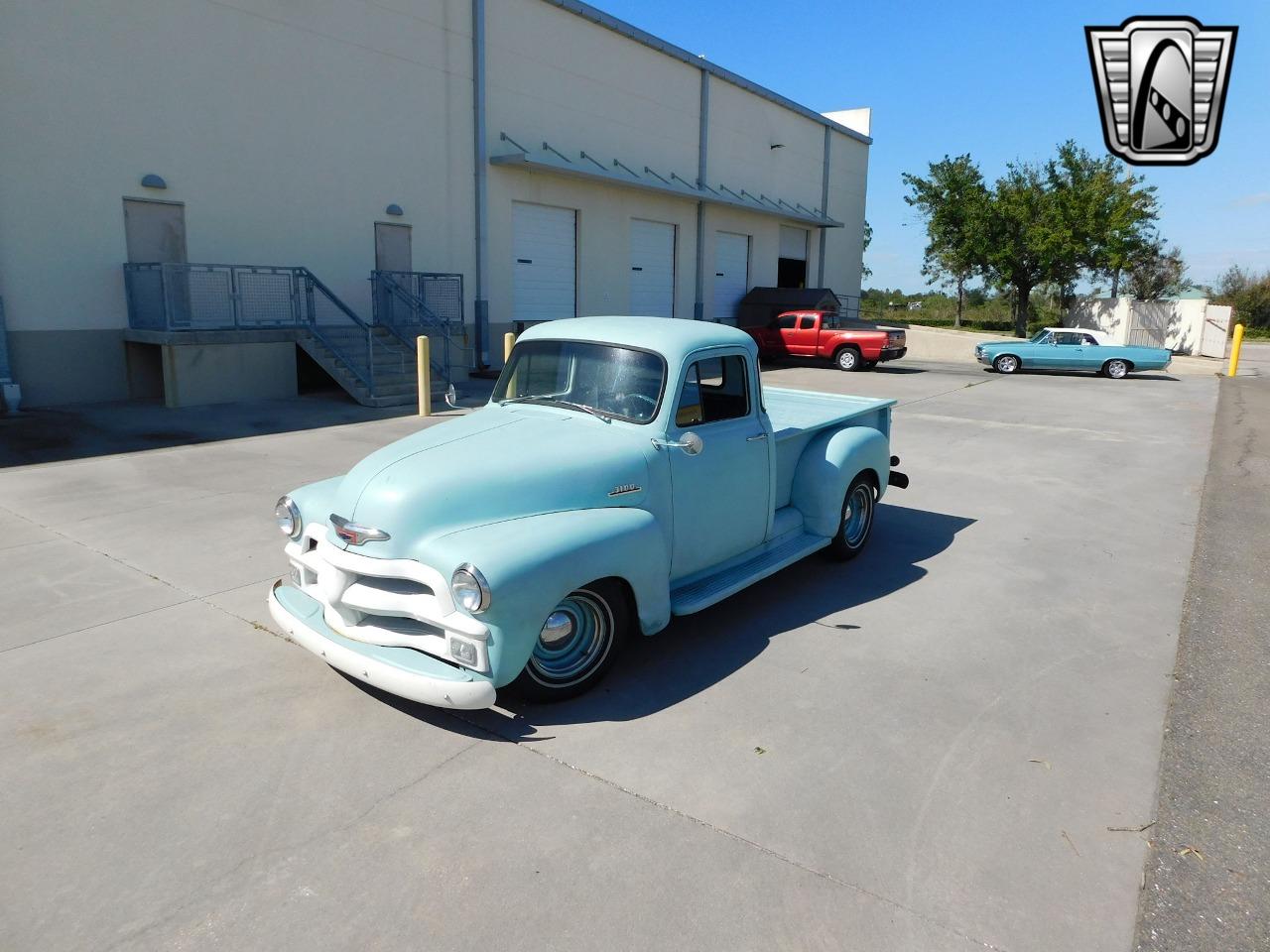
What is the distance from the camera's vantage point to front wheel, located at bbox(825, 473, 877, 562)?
258 inches

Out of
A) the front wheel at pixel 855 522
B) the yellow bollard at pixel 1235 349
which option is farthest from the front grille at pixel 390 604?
the yellow bollard at pixel 1235 349

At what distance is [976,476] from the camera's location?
1019cm

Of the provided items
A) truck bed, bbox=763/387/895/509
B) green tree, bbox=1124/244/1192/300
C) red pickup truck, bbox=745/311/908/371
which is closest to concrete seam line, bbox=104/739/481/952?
truck bed, bbox=763/387/895/509

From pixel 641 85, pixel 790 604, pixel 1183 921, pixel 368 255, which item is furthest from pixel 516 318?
pixel 1183 921

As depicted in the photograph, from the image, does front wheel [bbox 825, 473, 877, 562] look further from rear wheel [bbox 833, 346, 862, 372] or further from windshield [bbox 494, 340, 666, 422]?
rear wheel [bbox 833, 346, 862, 372]

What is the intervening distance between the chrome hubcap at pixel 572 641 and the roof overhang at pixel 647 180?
17770 millimetres

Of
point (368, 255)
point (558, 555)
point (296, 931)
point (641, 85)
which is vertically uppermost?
point (641, 85)

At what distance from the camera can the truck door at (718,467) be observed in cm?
492

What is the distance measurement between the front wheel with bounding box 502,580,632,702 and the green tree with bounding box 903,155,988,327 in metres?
35.6

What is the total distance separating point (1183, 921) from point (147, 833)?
146 inches

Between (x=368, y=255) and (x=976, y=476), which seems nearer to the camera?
(x=976, y=476)

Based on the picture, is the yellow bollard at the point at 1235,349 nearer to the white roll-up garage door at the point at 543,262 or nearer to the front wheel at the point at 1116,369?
the front wheel at the point at 1116,369

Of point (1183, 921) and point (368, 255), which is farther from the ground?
point (368, 255)

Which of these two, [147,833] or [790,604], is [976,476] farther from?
[147,833]
